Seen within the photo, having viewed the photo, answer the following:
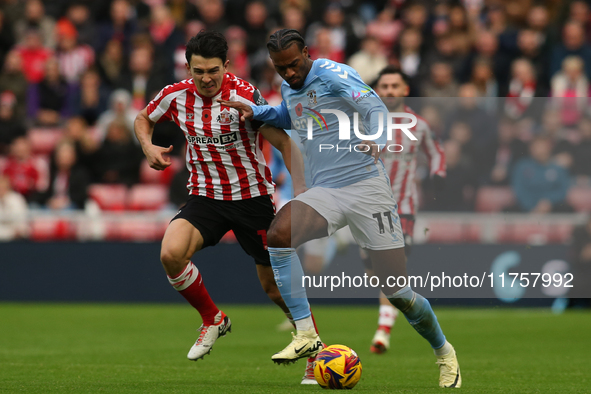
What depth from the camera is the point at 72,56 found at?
54.3 ft

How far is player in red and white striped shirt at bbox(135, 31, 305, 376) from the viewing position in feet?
21.7

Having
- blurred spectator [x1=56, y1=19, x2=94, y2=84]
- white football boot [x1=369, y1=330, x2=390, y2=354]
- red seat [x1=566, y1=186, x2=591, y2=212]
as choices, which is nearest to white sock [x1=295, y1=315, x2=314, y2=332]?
white football boot [x1=369, y1=330, x2=390, y2=354]

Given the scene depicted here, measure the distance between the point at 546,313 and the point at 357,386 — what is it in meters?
7.24

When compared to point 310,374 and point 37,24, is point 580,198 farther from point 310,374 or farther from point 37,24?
point 37,24

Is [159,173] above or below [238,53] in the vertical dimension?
below

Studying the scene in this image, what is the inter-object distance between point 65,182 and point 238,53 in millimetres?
3540

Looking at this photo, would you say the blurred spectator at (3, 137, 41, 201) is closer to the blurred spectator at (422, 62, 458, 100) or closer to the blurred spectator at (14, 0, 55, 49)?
the blurred spectator at (14, 0, 55, 49)

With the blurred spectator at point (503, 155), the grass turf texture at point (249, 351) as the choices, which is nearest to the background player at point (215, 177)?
the grass turf texture at point (249, 351)

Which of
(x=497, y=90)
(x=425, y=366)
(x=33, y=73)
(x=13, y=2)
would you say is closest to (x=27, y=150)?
(x=33, y=73)

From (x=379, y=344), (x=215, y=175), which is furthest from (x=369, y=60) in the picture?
(x=215, y=175)

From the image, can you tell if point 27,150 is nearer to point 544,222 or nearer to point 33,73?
point 33,73

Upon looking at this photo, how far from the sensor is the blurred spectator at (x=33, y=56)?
16.6 m

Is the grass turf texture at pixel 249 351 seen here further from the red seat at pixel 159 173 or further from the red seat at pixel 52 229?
the red seat at pixel 159 173

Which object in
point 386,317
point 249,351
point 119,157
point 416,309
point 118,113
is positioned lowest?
point 249,351
